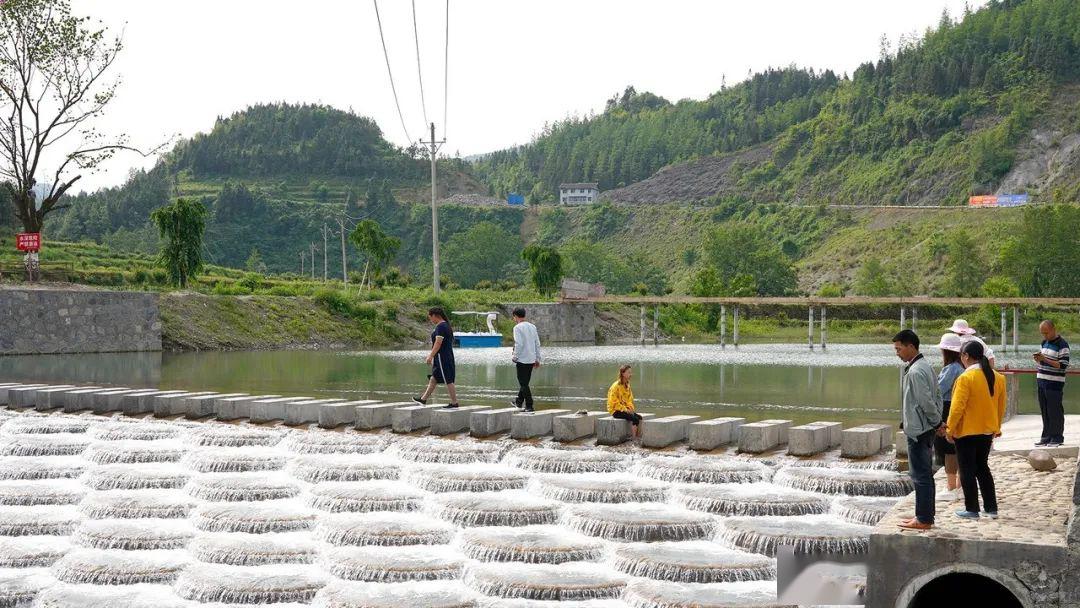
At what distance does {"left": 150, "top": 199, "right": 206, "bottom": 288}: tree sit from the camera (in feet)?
193

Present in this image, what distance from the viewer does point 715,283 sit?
317ft

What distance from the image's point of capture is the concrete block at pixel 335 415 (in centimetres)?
1944

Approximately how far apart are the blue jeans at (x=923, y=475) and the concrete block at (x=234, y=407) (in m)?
13.9

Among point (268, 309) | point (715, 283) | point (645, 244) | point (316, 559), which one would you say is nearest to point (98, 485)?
point (316, 559)

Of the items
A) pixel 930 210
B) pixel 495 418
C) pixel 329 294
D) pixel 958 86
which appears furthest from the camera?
pixel 958 86

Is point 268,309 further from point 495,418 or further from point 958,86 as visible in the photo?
point 958,86

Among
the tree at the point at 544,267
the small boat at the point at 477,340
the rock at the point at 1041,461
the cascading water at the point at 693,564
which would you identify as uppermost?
the tree at the point at 544,267

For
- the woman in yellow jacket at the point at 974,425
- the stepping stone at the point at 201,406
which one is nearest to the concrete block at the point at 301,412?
the stepping stone at the point at 201,406

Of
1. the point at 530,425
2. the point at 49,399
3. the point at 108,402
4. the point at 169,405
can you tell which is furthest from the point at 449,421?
the point at 49,399

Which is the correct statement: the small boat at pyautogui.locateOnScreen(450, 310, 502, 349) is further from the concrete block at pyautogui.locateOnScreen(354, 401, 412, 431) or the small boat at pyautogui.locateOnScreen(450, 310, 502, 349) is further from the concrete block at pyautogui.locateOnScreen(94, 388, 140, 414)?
the concrete block at pyautogui.locateOnScreen(354, 401, 412, 431)

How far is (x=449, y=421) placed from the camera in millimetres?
18516

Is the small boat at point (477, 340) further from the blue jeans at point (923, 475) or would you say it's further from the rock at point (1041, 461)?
the blue jeans at point (923, 475)

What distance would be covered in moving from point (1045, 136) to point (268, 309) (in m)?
107

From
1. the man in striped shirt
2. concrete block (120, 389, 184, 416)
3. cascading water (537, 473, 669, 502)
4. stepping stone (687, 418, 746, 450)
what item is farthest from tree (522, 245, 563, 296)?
the man in striped shirt
